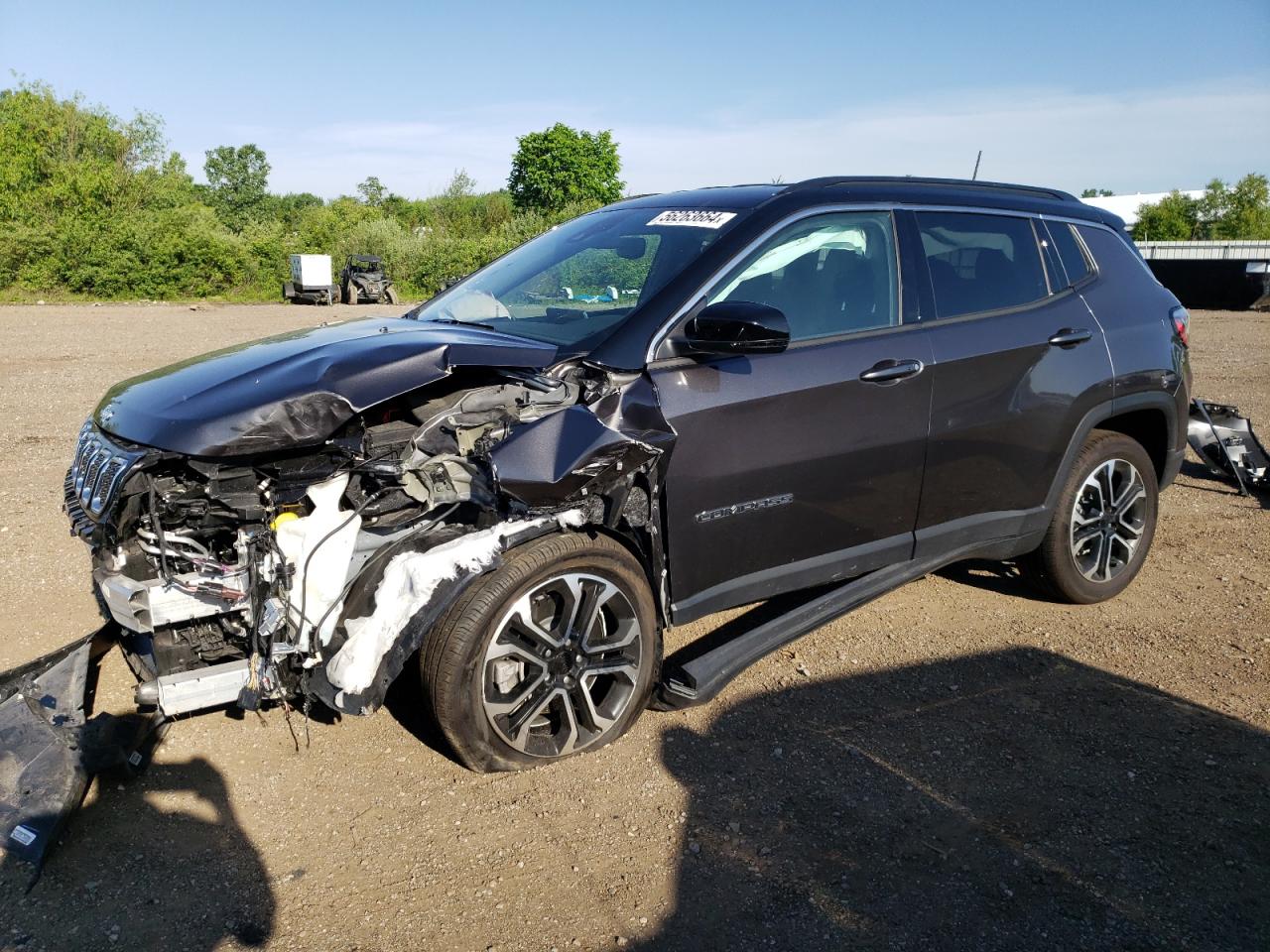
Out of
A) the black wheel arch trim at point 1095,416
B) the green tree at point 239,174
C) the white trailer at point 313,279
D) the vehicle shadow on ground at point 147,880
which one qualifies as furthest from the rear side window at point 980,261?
the green tree at point 239,174

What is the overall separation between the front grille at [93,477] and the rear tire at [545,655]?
111cm

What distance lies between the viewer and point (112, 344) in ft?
54.9


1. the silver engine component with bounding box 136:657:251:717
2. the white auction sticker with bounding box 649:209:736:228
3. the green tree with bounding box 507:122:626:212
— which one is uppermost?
the green tree with bounding box 507:122:626:212

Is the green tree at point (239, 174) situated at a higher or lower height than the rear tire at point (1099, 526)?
higher

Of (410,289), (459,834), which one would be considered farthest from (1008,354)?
(410,289)

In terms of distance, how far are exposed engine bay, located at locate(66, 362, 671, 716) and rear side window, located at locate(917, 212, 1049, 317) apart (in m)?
1.74

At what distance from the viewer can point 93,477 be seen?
3.33 meters

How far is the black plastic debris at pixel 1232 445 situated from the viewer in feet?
22.7

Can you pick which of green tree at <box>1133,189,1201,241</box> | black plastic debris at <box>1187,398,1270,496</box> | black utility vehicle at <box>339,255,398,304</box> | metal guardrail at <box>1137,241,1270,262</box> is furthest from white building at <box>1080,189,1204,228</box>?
black plastic debris at <box>1187,398,1270,496</box>

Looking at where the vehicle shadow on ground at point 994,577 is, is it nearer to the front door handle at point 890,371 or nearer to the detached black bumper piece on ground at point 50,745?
the front door handle at point 890,371

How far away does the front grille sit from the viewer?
3.13m

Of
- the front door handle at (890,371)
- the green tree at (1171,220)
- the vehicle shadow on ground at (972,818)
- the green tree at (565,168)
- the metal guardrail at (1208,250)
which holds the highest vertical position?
the green tree at (565,168)

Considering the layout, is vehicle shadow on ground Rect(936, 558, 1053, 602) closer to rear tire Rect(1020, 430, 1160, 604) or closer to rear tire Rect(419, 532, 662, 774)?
rear tire Rect(1020, 430, 1160, 604)

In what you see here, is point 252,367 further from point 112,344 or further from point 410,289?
point 410,289
